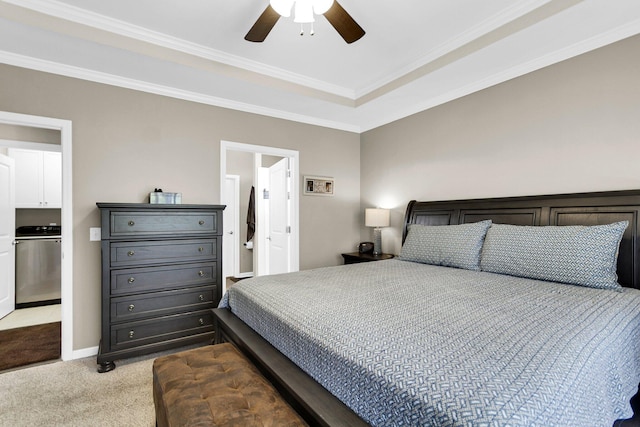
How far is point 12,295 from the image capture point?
405 centimetres

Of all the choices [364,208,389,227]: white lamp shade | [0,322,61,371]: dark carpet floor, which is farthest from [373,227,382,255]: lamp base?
[0,322,61,371]: dark carpet floor

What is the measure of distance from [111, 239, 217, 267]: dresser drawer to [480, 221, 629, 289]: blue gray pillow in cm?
245

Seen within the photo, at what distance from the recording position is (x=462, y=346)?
110 centimetres

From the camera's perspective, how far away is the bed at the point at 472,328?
0.90m

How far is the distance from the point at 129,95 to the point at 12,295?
10.8 ft

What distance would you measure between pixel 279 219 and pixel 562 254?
3217 mm

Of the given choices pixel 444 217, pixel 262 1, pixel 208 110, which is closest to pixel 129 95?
pixel 208 110

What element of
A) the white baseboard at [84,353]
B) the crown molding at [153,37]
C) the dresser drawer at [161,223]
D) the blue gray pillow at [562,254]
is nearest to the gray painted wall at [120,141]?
the white baseboard at [84,353]

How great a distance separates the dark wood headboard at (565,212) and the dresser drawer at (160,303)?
2.45m

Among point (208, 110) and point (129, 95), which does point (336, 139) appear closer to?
point (208, 110)

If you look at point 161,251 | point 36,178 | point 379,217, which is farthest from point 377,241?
point 36,178

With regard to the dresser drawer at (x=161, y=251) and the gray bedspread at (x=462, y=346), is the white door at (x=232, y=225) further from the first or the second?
the gray bedspread at (x=462, y=346)

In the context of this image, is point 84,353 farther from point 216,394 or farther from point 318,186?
point 318,186

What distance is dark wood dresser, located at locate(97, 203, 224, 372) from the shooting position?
2.53 meters
